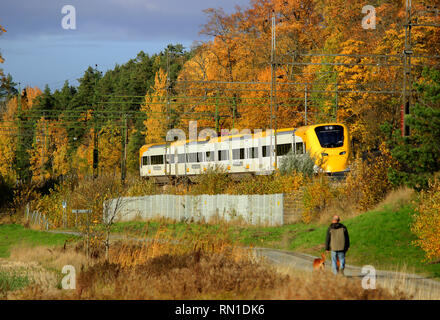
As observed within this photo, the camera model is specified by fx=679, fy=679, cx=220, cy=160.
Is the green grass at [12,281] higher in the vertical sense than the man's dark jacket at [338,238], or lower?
lower

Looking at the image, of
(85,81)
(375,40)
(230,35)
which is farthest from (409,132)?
(85,81)

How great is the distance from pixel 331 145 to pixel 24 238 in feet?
61.4


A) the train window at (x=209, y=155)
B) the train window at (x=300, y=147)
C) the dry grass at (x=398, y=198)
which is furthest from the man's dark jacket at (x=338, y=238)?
the train window at (x=209, y=155)

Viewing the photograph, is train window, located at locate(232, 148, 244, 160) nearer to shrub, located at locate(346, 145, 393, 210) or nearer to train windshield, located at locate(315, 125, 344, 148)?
train windshield, located at locate(315, 125, 344, 148)

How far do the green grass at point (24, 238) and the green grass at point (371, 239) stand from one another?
8238mm

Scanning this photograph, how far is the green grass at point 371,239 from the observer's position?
23.9 meters

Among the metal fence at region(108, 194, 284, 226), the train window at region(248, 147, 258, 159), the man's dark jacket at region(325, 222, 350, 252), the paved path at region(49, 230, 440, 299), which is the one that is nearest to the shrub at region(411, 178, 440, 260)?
the paved path at region(49, 230, 440, 299)

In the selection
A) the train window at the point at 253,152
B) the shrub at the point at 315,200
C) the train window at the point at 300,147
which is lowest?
the shrub at the point at 315,200

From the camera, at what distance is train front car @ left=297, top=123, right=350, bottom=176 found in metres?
41.3

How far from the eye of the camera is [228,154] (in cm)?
5019

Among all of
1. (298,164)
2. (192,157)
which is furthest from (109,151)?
(298,164)

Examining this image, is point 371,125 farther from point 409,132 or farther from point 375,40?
point 409,132

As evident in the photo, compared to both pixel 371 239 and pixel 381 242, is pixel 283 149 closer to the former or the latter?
pixel 371 239

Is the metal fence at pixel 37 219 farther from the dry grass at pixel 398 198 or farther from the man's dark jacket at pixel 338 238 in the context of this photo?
the man's dark jacket at pixel 338 238
